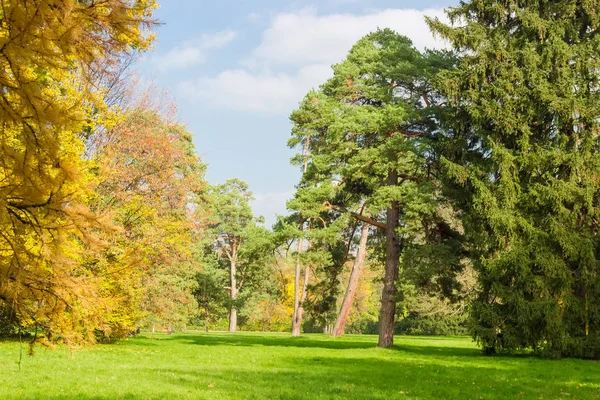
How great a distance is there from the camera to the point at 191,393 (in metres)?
9.25

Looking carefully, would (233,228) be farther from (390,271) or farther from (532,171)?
(532,171)

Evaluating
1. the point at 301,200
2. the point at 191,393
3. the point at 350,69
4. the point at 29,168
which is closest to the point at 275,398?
the point at 191,393

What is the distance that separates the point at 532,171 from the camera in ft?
60.5

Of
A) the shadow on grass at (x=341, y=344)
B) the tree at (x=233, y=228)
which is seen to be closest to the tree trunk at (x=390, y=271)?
the shadow on grass at (x=341, y=344)

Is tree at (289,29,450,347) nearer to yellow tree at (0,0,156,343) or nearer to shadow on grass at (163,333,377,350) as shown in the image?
shadow on grass at (163,333,377,350)

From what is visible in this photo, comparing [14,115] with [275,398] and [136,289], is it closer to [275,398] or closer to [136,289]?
[275,398]

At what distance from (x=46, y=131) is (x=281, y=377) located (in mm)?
8652

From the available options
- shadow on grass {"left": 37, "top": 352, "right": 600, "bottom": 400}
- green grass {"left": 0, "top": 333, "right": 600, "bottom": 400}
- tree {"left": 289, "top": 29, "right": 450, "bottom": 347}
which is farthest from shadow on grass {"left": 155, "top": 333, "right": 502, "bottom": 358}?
shadow on grass {"left": 37, "top": 352, "right": 600, "bottom": 400}

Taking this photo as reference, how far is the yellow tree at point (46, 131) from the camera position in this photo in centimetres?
445

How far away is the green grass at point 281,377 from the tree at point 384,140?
5233mm

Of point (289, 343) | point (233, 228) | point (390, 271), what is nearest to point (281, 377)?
point (390, 271)

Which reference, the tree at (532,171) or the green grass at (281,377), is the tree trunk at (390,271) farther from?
the green grass at (281,377)

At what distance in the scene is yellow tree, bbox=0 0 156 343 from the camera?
4453 millimetres

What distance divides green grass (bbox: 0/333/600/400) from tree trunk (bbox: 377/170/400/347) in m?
3.70
